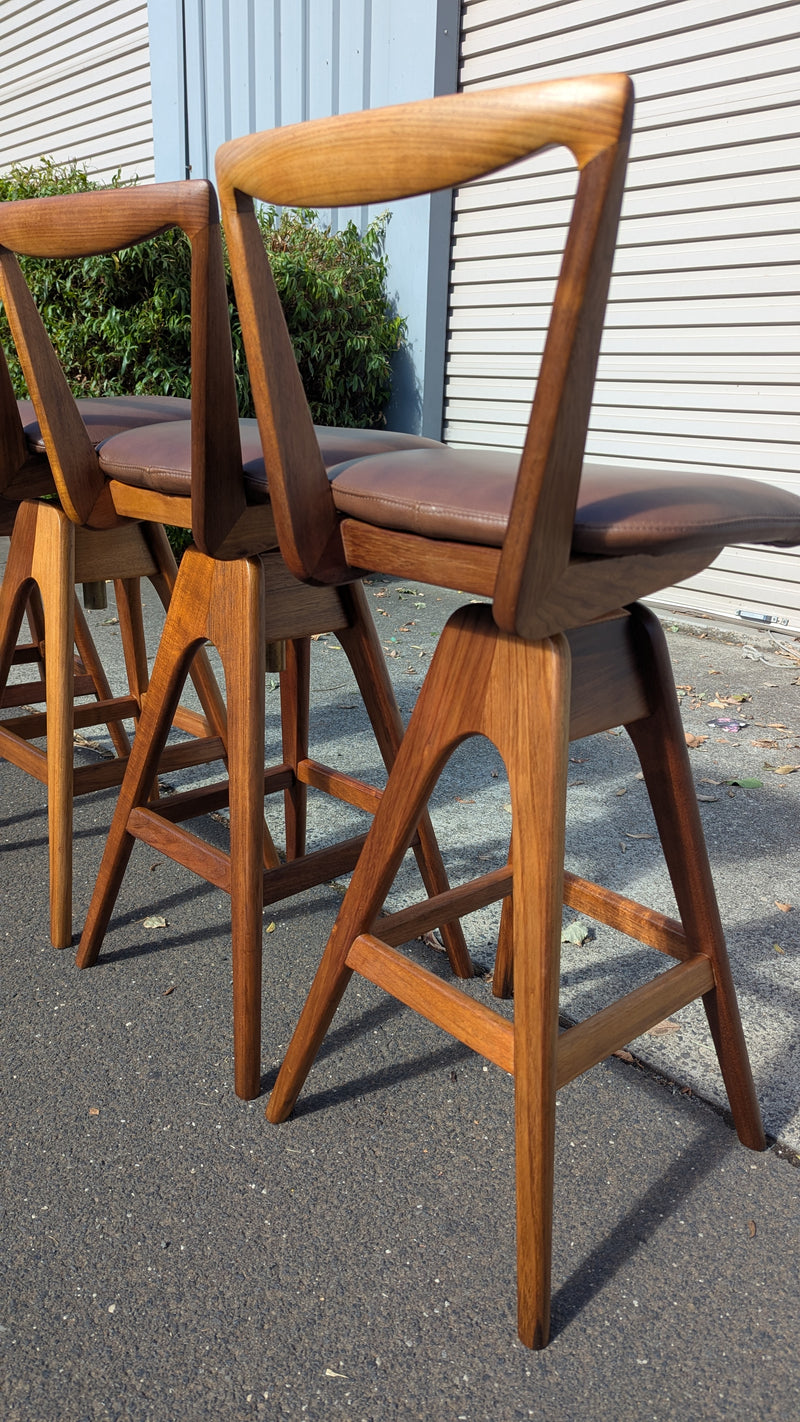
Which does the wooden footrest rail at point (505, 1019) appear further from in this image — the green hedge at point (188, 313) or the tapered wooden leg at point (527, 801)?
the green hedge at point (188, 313)

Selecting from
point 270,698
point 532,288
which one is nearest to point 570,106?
point 270,698

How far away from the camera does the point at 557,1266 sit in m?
1.43

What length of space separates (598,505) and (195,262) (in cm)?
72

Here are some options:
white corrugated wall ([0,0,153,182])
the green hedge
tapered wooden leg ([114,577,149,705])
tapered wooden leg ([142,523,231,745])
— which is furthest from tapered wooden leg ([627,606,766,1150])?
white corrugated wall ([0,0,153,182])

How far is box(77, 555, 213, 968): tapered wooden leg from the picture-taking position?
1.73 m

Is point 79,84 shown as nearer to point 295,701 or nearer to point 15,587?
point 15,587

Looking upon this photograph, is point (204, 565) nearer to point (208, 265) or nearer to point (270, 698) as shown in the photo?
point (208, 265)

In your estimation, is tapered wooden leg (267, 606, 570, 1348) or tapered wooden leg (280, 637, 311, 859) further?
tapered wooden leg (280, 637, 311, 859)

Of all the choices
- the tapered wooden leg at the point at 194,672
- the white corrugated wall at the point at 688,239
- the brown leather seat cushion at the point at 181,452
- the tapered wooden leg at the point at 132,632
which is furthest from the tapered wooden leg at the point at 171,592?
the white corrugated wall at the point at 688,239

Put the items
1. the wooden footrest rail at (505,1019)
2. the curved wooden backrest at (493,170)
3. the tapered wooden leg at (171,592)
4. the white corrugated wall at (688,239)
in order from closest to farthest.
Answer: the curved wooden backrest at (493,170), the wooden footrest rail at (505,1019), the tapered wooden leg at (171,592), the white corrugated wall at (688,239)

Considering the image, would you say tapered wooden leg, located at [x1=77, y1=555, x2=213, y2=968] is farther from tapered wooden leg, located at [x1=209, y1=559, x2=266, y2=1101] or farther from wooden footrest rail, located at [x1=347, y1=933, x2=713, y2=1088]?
wooden footrest rail, located at [x1=347, y1=933, x2=713, y2=1088]

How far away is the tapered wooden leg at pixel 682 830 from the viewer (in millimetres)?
1405

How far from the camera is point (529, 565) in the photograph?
1066 millimetres

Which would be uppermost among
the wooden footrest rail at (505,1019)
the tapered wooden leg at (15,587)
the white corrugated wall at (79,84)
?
the white corrugated wall at (79,84)
